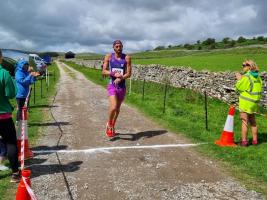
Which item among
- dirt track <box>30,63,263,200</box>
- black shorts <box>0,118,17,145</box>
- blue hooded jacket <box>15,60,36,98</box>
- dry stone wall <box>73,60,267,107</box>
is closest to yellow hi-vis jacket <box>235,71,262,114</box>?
dirt track <box>30,63,263,200</box>

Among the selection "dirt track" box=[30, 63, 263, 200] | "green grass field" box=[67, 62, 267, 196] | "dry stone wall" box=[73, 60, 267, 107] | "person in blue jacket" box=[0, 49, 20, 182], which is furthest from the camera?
"dry stone wall" box=[73, 60, 267, 107]

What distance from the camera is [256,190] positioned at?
5676mm

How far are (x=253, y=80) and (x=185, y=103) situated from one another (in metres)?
8.05

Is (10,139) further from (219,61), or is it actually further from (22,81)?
(219,61)

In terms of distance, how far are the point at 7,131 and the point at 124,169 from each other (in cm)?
204

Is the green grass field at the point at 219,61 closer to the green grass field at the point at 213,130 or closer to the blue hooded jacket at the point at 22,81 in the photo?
the green grass field at the point at 213,130

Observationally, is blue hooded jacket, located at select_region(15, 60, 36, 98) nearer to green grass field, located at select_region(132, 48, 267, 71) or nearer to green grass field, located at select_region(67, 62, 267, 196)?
green grass field, located at select_region(67, 62, 267, 196)

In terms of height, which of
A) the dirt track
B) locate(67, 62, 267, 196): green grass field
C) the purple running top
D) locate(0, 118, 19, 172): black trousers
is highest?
the purple running top

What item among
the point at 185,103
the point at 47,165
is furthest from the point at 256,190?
the point at 185,103

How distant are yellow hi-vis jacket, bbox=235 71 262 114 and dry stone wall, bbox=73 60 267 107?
22.8ft

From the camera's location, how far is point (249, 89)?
26.6 ft

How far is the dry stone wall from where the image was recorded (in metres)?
16.2

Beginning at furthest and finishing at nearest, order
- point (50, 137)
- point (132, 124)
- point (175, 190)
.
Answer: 1. point (132, 124)
2. point (50, 137)
3. point (175, 190)

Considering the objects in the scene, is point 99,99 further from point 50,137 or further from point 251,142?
point 251,142
